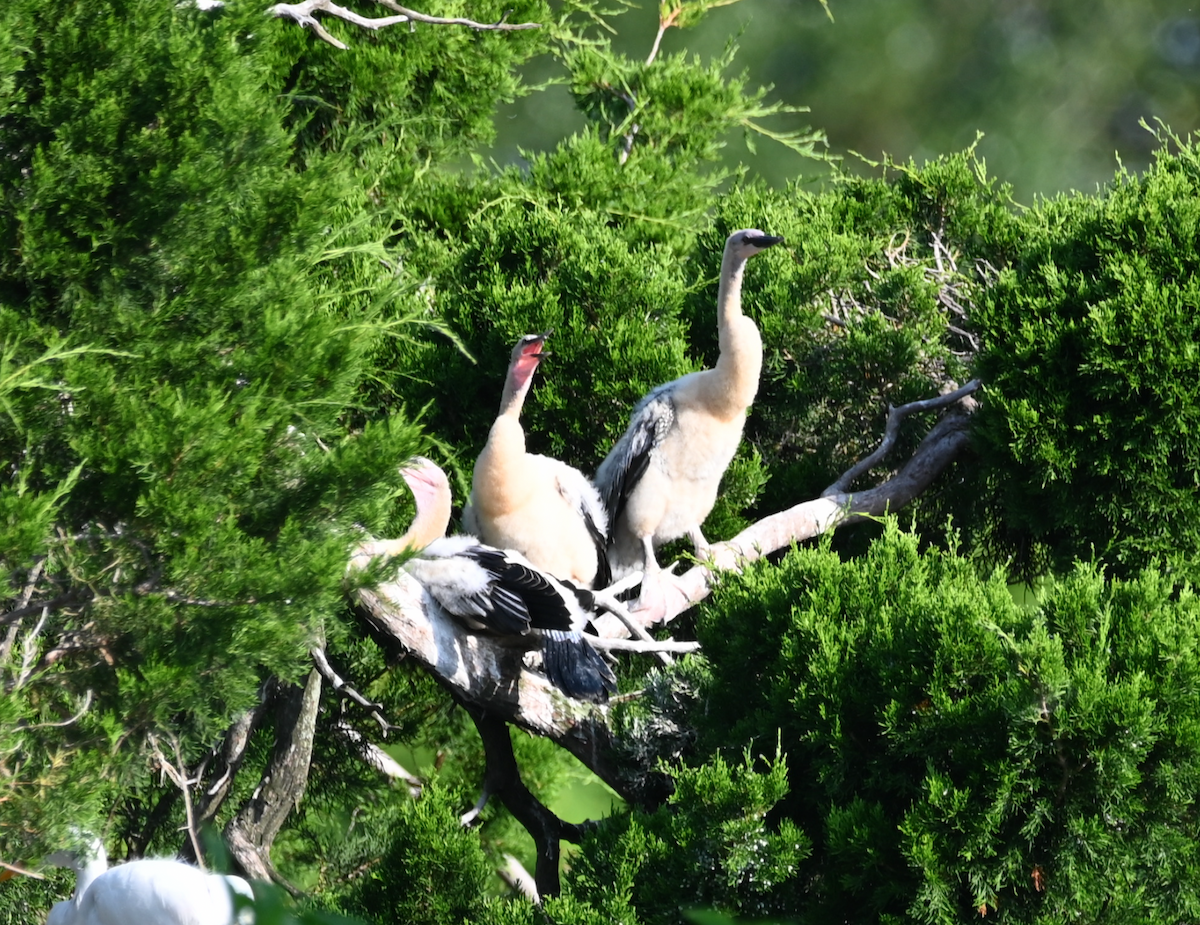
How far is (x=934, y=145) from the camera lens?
14.2 meters

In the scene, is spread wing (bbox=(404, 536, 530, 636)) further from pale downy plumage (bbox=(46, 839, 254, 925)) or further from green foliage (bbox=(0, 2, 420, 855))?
pale downy plumage (bbox=(46, 839, 254, 925))

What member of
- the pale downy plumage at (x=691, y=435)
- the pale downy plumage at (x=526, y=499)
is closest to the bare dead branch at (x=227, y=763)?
the pale downy plumage at (x=526, y=499)

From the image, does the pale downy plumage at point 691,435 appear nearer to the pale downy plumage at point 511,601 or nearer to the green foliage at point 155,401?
the pale downy plumage at point 511,601

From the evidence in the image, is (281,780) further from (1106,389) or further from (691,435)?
(1106,389)

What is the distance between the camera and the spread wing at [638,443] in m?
5.38

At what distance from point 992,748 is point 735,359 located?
2033mm

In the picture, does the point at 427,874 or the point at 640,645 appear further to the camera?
the point at 640,645

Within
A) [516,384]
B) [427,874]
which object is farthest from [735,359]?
[427,874]

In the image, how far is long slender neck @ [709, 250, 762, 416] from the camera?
5246 millimetres

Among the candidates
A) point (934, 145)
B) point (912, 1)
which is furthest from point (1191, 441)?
point (912, 1)

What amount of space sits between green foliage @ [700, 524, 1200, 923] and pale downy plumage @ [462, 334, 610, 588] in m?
1.23

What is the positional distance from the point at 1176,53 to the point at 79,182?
14.4 metres

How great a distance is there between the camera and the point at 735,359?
5.24 meters

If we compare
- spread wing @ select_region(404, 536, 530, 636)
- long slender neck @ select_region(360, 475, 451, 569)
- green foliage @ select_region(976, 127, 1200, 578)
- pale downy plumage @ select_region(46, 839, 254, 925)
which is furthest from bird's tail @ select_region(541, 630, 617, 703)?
green foliage @ select_region(976, 127, 1200, 578)
